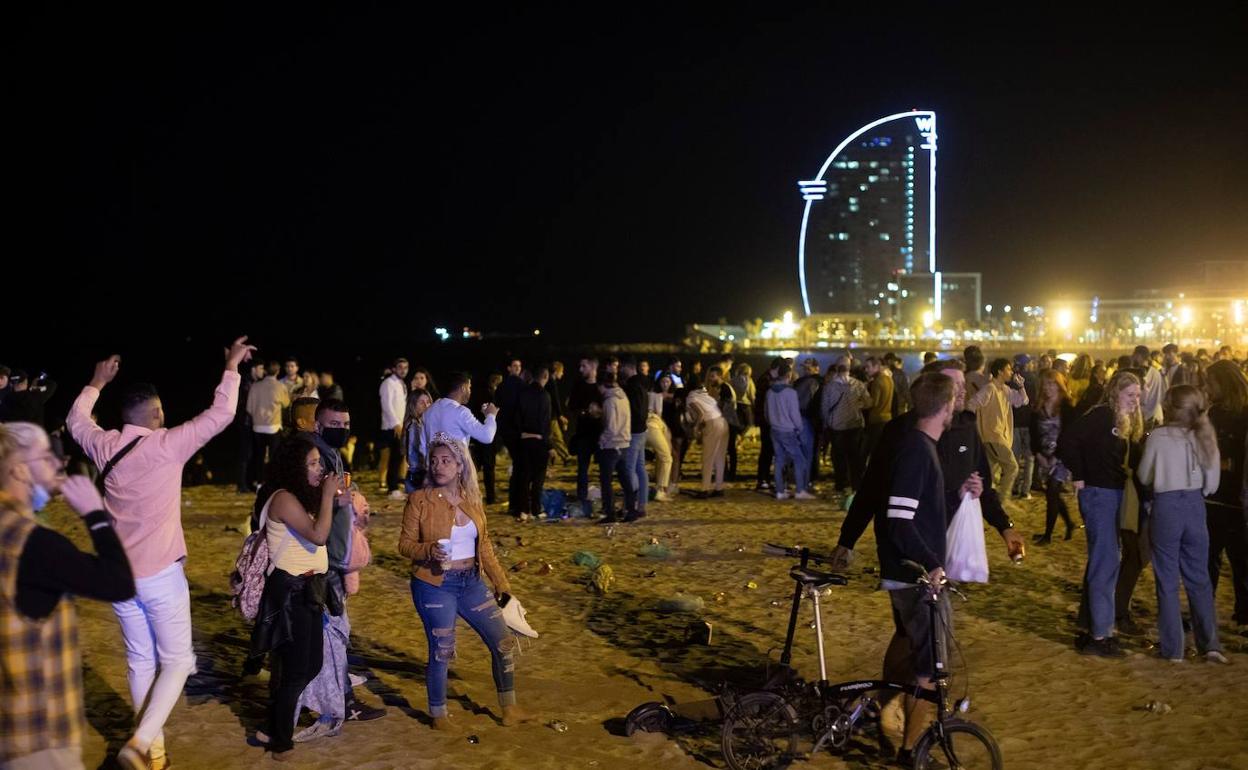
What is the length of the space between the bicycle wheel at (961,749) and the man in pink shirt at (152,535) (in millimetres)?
3398

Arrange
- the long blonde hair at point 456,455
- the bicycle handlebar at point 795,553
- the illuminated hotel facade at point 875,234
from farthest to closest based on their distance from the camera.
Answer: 1. the illuminated hotel facade at point 875,234
2. the long blonde hair at point 456,455
3. the bicycle handlebar at point 795,553

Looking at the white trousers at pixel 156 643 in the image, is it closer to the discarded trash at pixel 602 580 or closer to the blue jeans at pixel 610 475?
the discarded trash at pixel 602 580

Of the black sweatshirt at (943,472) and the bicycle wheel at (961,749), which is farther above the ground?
the black sweatshirt at (943,472)

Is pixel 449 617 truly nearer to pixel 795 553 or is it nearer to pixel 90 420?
pixel 795 553

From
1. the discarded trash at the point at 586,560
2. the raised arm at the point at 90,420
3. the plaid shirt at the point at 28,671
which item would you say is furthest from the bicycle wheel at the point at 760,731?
the discarded trash at the point at 586,560

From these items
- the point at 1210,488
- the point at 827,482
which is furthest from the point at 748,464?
the point at 1210,488

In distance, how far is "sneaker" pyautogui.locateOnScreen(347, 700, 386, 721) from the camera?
243 inches

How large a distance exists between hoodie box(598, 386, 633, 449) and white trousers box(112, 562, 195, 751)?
7.10m

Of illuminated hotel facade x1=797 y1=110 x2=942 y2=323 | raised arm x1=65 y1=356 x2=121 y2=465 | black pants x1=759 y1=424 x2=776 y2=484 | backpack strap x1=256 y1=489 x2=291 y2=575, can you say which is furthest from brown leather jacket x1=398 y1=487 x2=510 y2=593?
illuminated hotel facade x1=797 y1=110 x2=942 y2=323

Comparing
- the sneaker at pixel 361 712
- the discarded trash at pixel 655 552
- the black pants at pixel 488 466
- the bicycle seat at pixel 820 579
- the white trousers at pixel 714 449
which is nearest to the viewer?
the bicycle seat at pixel 820 579

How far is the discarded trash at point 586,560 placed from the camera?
10.2 meters

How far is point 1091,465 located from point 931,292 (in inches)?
6848

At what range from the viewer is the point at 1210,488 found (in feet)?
22.5

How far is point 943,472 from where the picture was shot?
19.3 ft
